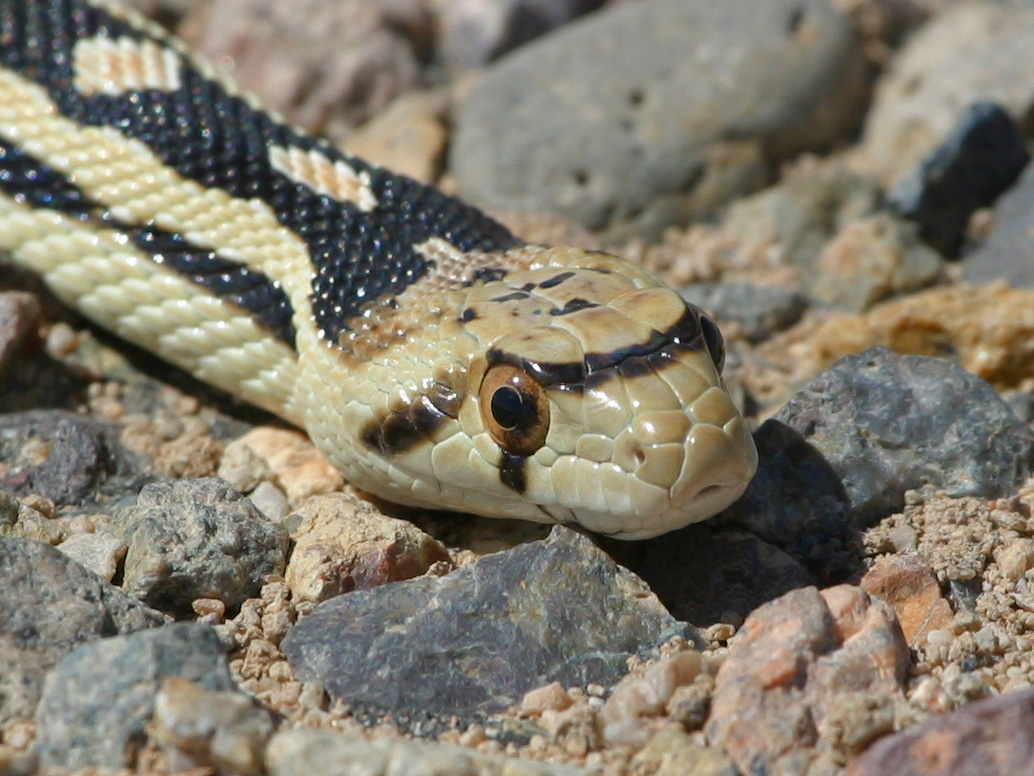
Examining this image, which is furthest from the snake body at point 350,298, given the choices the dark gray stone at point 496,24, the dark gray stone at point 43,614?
the dark gray stone at point 496,24

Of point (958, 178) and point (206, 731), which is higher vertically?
point (958, 178)

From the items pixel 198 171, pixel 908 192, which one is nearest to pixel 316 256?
pixel 198 171

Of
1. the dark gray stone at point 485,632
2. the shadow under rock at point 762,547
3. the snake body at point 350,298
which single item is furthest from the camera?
the shadow under rock at point 762,547

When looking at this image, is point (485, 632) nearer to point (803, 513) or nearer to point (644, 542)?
point (644, 542)

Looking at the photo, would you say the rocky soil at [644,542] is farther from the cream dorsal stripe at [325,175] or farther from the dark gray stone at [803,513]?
the cream dorsal stripe at [325,175]

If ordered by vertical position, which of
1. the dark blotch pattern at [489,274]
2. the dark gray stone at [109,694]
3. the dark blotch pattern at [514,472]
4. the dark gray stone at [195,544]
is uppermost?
the dark blotch pattern at [489,274]

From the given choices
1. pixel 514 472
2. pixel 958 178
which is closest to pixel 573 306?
pixel 514 472

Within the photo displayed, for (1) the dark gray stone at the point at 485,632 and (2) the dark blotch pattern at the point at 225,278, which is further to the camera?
(2) the dark blotch pattern at the point at 225,278

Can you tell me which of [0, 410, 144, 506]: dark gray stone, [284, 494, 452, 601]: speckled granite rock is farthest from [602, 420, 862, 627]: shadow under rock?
[0, 410, 144, 506]: dark gray stone
